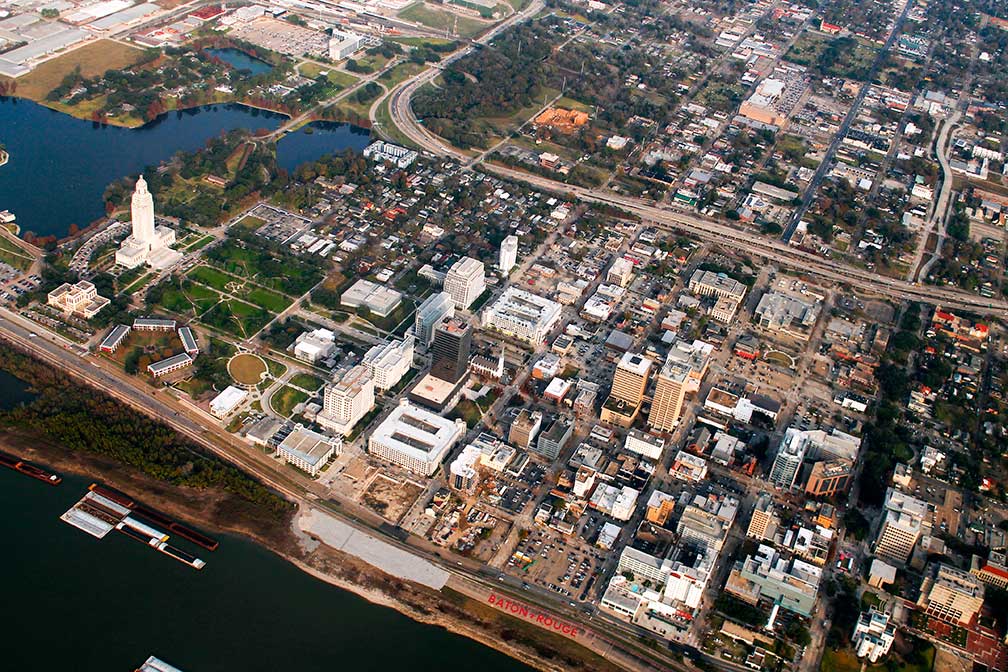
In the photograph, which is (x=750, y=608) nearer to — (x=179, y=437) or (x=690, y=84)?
(x=179, y=437)

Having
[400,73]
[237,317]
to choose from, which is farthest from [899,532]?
[400,73]

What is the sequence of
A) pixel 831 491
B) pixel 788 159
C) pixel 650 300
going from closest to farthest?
pixel 831 491 → pixel 650 300 → pixel 788 159

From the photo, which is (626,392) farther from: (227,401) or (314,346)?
(227,401)

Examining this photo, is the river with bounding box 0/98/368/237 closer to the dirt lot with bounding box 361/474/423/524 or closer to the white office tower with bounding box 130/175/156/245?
the white office tower with bounding box 130/175/156/245

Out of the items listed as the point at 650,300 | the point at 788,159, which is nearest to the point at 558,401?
the point at 650,300

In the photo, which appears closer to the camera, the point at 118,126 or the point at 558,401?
the point at 558,401

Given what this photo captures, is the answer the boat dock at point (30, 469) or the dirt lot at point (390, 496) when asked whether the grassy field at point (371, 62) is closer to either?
the dirt lot at point (390, 496)

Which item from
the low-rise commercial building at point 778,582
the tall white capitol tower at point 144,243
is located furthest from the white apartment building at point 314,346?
the low-rise commercial building at point 778,582
